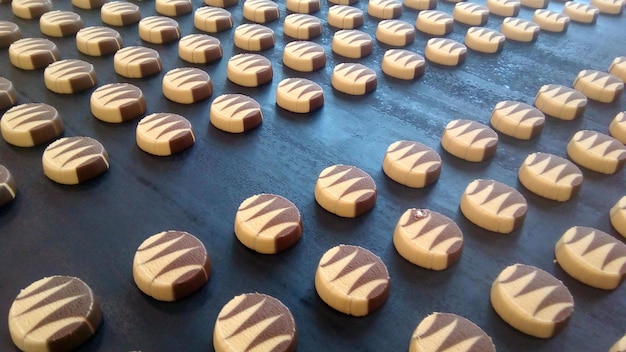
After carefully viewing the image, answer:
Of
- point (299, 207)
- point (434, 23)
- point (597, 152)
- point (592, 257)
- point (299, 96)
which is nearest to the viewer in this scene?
point (592, 257)

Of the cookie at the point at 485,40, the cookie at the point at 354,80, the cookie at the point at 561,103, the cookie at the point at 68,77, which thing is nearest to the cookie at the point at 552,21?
the cookie at the point at 485,40

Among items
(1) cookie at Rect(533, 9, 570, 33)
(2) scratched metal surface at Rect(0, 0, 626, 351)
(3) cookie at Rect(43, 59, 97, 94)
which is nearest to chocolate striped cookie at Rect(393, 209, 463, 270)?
(2) scratched metal surface at Rect(0, 0, 626, 351)

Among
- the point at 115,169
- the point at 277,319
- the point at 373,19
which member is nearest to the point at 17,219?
the point at 115,169

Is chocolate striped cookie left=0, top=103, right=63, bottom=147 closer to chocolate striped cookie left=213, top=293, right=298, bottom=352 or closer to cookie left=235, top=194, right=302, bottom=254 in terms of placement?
cookie left=235, top=194, right=302, bottom=254

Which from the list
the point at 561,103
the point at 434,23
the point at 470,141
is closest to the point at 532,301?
the point at 470,141

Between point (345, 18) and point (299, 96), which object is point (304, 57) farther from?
point (345, 18)

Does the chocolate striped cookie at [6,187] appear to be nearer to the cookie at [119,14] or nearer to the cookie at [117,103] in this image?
the cookie at [117,103]
